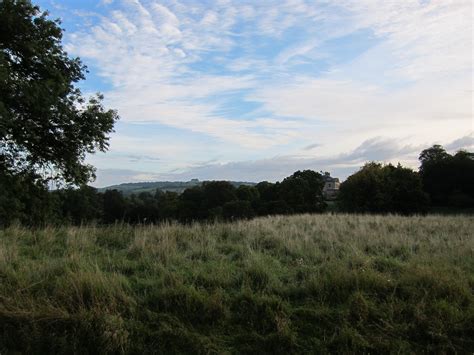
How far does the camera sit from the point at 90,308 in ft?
15.8

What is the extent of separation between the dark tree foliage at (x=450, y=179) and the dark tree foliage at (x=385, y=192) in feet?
41.4

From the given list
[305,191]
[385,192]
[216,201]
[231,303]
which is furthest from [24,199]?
[216,201]

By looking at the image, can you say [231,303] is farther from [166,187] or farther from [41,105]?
[166,187]

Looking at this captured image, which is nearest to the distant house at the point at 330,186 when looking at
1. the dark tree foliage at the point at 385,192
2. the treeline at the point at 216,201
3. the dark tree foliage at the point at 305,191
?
the dark tree foliage at the point at 305,191

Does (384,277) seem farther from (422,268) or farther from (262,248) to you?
(262,248)

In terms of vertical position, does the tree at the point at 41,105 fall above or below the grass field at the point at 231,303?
above

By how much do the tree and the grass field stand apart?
10.7 metres

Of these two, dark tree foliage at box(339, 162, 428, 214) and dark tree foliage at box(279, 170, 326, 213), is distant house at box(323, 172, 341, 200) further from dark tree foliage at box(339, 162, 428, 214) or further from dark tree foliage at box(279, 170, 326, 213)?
dark tree foliage at box(339, 162, 428, 214)

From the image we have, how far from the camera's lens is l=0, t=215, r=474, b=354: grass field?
440 centimetres

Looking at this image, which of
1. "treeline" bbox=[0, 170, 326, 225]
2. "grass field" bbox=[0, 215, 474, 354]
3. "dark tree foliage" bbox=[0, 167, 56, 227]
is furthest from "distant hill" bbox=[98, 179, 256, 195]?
"grass field" bbox=[0, 215, 474, 354]

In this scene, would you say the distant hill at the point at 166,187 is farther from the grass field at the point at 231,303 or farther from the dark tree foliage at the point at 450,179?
the grass field at the point at 231,303

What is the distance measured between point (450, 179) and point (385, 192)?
21213 mm

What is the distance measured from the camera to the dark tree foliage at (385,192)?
48875mm

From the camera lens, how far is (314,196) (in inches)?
2432
